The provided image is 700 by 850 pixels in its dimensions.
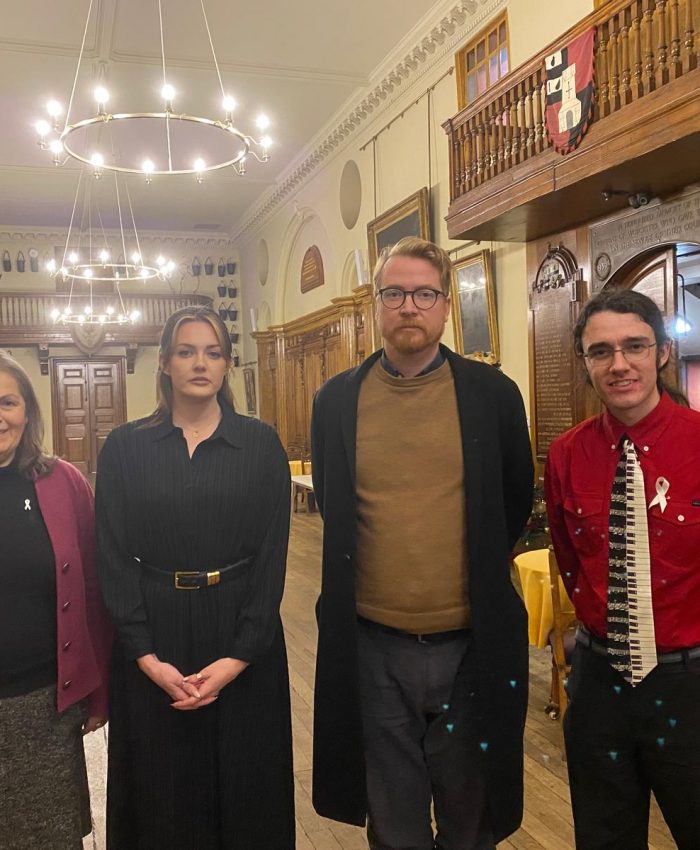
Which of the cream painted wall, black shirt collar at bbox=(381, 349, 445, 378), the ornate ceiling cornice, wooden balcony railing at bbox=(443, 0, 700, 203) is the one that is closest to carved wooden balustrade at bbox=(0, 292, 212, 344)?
the ornate ceiling cornice

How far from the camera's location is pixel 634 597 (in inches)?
66.0

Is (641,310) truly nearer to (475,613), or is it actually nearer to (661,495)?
(661,495)

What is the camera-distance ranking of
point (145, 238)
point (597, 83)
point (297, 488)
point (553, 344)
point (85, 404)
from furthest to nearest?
point (145, 238)
point (85, 404)
point (297, 488)
point (553, 344)
point (597, 83)

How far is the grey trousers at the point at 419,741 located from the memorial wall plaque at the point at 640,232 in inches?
154

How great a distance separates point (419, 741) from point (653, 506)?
0.88 m

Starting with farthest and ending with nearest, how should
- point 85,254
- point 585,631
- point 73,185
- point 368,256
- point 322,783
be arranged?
point 85,254
point 73,185
point 368,256
point 322,783
point 585,631

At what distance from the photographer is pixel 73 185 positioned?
39.5 feet

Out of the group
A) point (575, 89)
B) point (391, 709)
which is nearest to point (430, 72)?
point (575, 89)

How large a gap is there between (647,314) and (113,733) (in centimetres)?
177

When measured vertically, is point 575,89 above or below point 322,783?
above

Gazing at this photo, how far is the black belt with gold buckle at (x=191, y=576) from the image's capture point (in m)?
1.92

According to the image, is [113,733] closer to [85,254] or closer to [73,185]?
[73,185]

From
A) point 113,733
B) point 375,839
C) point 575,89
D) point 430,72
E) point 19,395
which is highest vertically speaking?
point 430,72

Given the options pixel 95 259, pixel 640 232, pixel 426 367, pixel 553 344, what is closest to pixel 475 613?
pixel 426 367
